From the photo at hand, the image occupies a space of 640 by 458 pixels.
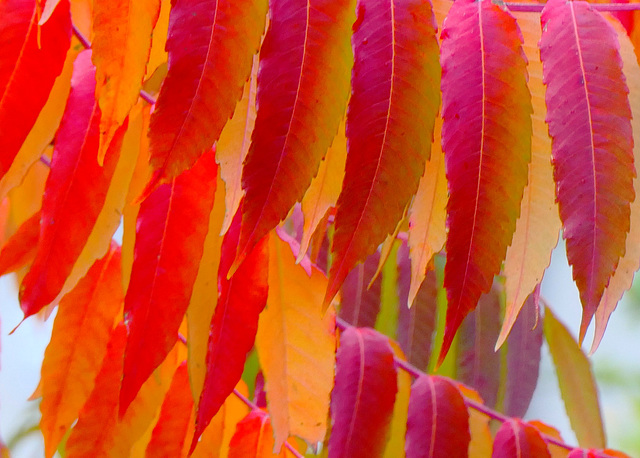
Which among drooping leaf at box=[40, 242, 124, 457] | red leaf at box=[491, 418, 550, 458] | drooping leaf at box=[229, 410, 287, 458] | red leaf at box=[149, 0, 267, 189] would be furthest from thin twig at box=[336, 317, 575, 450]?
red leaf at box=[149, 0, 267, 189]

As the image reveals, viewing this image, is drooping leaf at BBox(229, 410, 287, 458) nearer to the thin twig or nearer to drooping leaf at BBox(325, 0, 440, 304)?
the thin twig

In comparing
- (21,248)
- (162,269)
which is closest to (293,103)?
(162,269)

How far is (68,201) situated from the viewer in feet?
1.69

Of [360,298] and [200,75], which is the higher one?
[200,75]

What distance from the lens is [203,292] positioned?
53 centimetres

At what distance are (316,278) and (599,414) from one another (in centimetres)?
56

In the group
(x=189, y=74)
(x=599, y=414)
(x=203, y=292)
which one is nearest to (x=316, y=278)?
(x=203, y=292)

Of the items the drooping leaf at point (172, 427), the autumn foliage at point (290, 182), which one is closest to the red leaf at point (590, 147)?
the autumn foliage at point (290, 182)

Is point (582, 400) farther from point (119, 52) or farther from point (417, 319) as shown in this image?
point (119, 52)

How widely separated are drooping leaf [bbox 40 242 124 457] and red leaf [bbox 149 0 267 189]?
0.28m

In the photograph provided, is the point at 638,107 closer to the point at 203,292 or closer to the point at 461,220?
the point at 461,220

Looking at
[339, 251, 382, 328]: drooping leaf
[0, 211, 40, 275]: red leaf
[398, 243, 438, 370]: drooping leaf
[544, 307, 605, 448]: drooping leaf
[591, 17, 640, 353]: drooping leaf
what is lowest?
[544, 307, 605, 448]: drooping leaf

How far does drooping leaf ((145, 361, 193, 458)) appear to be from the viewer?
2.03 feet

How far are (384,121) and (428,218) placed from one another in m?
0.09
